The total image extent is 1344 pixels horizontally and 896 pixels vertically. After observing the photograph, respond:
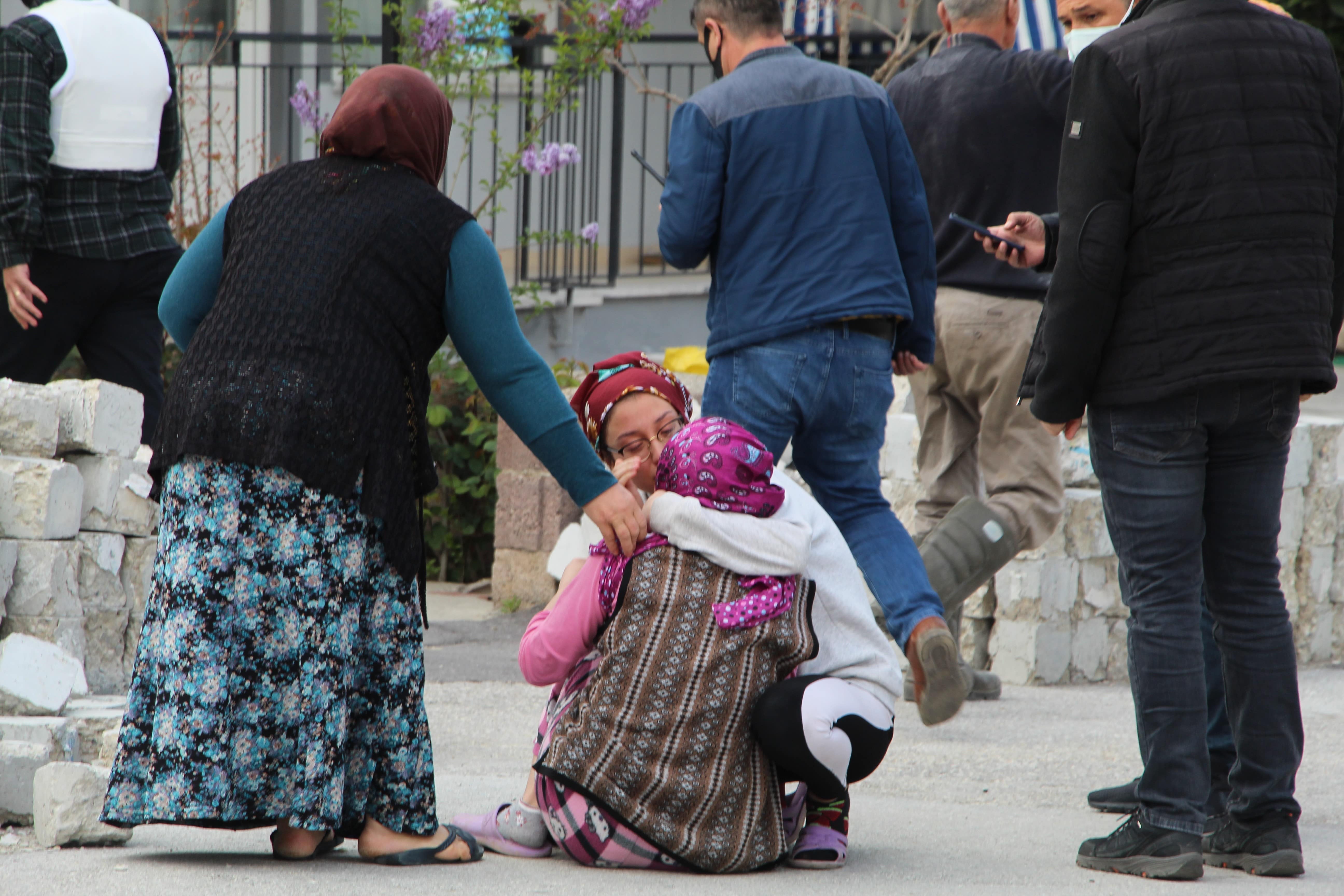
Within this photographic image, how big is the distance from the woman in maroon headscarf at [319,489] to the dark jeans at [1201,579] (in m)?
0.90

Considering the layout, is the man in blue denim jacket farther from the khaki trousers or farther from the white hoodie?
the white hoodie

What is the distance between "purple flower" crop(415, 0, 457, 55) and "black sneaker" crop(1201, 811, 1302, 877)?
5.26 m

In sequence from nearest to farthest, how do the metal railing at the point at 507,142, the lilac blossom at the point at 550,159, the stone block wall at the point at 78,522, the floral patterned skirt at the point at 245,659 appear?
the floral patterned skirt at the point at 245,659 < the stone block wall at the point at 78,522 < the lilac blossom at the point at 550,159 < the metal railing at the point at 507,142

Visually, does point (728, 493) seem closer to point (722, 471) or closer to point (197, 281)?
point (722, 471)

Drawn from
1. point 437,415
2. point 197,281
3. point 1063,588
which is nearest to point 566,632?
point 197,281

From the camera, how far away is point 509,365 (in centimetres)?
287

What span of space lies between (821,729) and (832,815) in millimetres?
312

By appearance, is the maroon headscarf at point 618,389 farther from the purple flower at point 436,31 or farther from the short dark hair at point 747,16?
the purple flower at point 436,31

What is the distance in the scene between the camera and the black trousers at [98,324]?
4.59m

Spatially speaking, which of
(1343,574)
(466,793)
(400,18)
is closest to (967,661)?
(1343,574)

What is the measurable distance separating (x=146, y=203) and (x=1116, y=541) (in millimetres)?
3021

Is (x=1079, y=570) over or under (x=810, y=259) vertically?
under

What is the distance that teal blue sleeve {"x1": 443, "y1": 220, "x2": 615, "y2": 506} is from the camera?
9.32ft

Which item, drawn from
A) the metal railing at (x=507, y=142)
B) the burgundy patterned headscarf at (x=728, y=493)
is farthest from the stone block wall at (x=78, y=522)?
the metal railing at (x=507, y=142)
